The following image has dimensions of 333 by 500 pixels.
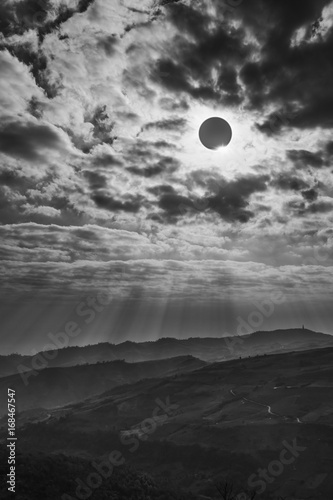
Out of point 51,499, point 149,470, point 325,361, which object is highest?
point 325,361

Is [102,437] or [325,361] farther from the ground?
[325,361]

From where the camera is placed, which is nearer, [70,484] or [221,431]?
[70,484]

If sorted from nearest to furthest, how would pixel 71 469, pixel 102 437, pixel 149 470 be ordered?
1. pixel 71 469
2. pixel 149 470
3. pixel 102 437

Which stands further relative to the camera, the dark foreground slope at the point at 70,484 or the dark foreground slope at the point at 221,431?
the dark foreground slope at the point at 221,431

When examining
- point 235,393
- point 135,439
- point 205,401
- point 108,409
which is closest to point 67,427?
point 108,409

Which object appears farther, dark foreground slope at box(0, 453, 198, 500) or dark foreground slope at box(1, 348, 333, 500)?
dark foreground slope at box(1, 348, 333, 500)

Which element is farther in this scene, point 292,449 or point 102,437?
point 102,437

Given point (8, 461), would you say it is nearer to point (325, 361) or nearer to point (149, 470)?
point (149, 470)

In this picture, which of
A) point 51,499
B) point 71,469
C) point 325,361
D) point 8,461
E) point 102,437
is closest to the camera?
point 51,499

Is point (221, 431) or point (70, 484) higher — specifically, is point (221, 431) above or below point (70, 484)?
above
